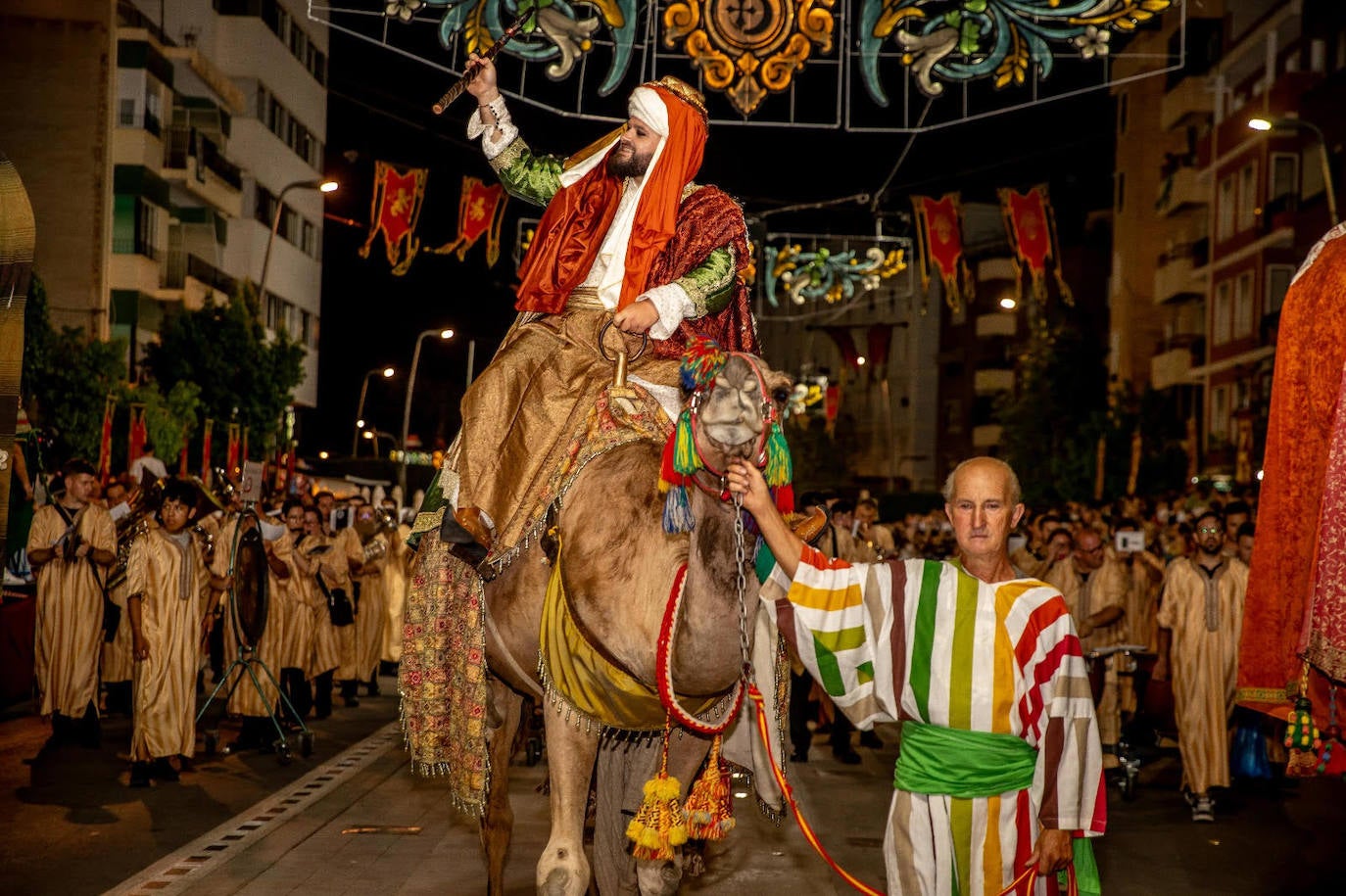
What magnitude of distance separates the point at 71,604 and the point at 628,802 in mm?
9337

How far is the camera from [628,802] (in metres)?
6.62

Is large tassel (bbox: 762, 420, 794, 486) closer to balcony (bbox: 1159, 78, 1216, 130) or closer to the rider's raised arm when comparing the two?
the rider's raised arm

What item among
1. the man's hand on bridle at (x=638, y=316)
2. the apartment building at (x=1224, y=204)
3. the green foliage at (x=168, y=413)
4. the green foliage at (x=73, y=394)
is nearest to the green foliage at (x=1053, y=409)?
the apartment building at (x=1224, y=204)

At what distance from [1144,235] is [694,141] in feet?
200

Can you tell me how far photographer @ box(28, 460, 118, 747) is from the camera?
1440 centimetres

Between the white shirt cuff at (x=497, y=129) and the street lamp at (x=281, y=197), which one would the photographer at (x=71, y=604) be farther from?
the street lamp at (x=281, y=197)

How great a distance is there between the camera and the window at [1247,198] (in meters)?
50.0

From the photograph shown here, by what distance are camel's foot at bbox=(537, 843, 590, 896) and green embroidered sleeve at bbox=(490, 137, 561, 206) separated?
10.3ft

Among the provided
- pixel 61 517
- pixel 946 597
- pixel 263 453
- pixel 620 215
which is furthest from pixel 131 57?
pixel 946 597

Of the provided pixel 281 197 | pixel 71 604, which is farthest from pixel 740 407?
pixel 281 197

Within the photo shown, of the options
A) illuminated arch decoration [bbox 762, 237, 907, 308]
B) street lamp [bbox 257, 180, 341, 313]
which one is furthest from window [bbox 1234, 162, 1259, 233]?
street lamp [bbox 257, 180, 341, 313]

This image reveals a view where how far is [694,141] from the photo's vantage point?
24.1ft

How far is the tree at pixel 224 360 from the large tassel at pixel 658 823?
3939cm

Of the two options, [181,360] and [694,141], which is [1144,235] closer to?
[181,360]
